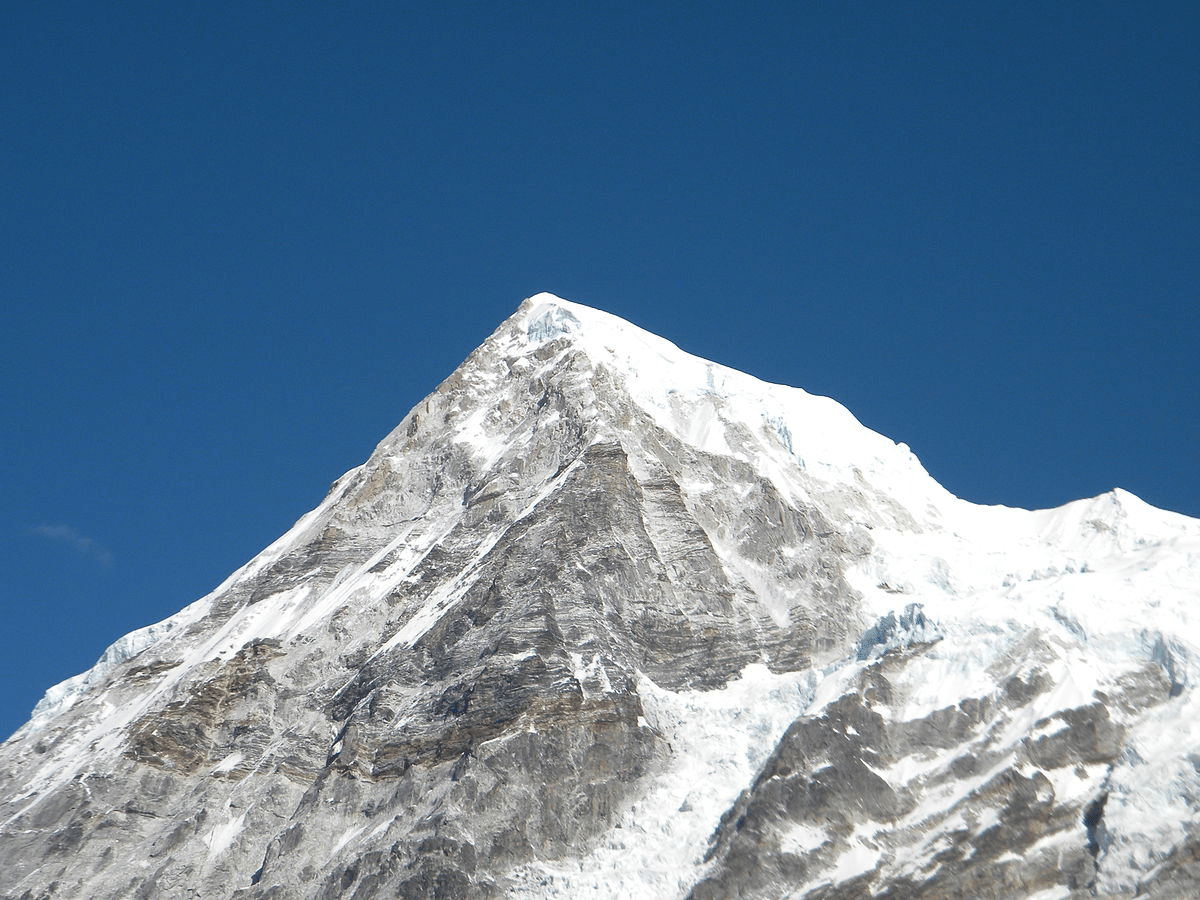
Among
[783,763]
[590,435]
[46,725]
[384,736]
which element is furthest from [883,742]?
[46,725]

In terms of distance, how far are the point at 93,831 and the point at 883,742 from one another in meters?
65.7

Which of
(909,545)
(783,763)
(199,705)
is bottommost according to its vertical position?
(783,763)

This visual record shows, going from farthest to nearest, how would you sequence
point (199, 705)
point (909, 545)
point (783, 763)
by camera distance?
point (909, 545) < point (199, 705) < point (783, 763)

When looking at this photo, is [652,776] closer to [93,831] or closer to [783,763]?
[783,763]

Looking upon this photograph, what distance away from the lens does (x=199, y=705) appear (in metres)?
178

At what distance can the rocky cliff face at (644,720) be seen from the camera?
142875 mm

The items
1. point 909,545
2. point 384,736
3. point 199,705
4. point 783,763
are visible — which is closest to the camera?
point 783,763

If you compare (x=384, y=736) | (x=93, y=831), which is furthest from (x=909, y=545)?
(x=93, y=831)

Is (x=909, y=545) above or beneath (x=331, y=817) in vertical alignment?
above

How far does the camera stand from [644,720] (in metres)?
162

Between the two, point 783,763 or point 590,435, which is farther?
point 590,435

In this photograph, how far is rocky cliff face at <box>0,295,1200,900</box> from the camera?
469 ft

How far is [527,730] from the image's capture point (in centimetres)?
15725

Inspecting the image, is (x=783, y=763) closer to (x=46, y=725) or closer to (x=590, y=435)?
(x=590, y=435)
